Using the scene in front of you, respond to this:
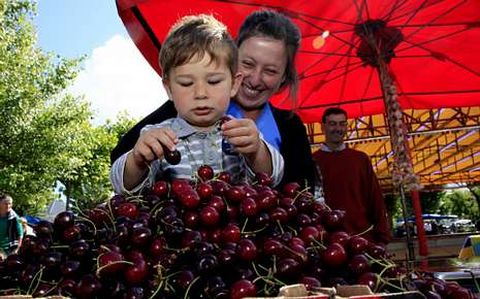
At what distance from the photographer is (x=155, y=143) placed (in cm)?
133

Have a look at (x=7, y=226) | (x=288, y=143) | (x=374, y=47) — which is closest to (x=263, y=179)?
(x=288, y=143)

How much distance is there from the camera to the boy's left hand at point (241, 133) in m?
1.34

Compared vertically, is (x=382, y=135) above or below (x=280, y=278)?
above

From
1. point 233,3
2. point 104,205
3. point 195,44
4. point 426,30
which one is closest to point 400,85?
point 426,30

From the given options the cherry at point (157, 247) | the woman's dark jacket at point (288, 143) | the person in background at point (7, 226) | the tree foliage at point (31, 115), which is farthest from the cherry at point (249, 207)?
the tree foliage at point (31, 115)

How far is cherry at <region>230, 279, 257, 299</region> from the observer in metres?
0.83

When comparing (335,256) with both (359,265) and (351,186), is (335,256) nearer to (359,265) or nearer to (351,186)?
(359,265)

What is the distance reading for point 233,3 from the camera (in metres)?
4.53

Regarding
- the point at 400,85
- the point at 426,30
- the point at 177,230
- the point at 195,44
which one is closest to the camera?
the point at 177,230

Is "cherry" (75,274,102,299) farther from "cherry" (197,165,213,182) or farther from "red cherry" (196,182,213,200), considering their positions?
"cherry" (197,165,213,182)

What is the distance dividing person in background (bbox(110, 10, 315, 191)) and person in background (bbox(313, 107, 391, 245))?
1.88 meters

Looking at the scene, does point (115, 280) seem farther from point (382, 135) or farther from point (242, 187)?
point (382, 135)

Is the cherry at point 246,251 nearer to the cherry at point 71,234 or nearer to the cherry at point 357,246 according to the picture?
the cherry at point 357,246

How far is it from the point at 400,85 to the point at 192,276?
629 centimetres
